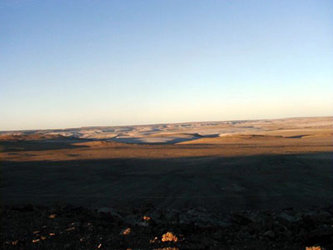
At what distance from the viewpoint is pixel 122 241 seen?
621 cm

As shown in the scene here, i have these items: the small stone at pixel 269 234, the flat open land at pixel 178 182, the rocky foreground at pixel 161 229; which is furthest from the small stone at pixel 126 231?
the flat open land at pixel 178 182

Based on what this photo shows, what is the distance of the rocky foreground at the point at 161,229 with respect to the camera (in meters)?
6.07

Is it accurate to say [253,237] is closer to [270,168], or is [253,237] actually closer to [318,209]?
[318,209]

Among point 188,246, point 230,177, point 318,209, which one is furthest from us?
point 230,177

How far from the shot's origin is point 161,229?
283 inches

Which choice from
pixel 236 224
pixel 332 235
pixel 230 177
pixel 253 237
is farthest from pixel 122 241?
pixel 230 177

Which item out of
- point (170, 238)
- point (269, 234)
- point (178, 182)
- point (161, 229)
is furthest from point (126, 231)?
point (178, 182)

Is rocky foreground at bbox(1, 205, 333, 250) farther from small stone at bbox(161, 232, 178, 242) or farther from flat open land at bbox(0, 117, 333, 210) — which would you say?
flat open land at bbox(0, 117, 333, 210)

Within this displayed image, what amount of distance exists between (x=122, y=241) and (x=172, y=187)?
25.2 feet

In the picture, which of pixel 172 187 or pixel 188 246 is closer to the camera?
pixel 188 246

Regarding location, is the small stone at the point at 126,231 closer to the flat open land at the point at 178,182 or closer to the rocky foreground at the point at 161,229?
the rocky foreground at the point at 161,229

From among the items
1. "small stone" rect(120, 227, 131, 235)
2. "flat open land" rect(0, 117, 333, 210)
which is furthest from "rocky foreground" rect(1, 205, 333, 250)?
"flat open land" rect(0, 117, 333, 210)

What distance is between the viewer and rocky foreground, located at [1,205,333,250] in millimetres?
6066

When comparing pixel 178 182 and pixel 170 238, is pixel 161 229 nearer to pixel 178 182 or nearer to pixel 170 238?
pixel 170 238
